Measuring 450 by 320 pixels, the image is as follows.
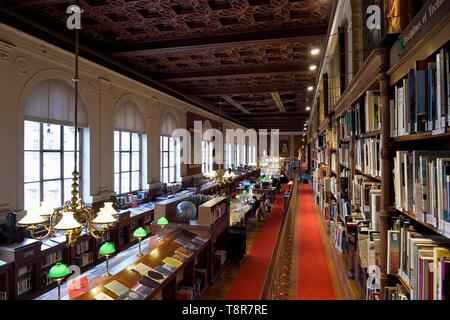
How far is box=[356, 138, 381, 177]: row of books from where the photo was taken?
2.77m

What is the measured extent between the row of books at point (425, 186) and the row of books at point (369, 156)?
0.62 meters

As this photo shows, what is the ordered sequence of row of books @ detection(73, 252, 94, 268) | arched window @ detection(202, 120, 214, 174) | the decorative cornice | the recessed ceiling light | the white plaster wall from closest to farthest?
the decorative cornice, the white plaster wall, row of books @ detection(73, 252, 94, 268), the recessed ceiling light, arched window @ detection(202, 120, 214, 174)

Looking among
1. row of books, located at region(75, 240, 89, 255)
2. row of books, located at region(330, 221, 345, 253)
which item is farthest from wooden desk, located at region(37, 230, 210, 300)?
row of books, located at region(330, 221, 345, 253)

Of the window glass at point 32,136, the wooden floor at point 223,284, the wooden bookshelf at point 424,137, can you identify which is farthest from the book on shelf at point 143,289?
the window glass at point 32,136

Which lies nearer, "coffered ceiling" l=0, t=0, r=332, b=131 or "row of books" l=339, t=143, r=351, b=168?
"row of books" l=339, t=143, r=351, b=168

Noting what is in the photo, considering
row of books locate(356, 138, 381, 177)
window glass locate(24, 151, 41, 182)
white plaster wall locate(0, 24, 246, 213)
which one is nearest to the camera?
row of books locate(356, 138, 381, 177)

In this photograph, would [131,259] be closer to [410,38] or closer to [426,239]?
[426,239]

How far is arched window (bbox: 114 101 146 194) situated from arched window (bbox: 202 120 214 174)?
617 centimetres

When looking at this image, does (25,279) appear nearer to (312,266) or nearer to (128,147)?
(312,266)

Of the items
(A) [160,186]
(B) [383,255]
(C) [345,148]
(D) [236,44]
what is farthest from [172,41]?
(B) [383,255]

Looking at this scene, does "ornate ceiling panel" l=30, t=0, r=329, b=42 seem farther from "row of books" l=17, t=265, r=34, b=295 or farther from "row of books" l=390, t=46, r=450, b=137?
"row of books" l=17, t=265, r=34, b=295

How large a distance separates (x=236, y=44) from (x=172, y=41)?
1.41 m

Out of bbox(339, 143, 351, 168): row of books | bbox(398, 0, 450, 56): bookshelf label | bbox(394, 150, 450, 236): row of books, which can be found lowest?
bbox(394, 150, 450, 236): row of books

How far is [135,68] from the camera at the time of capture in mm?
8656
